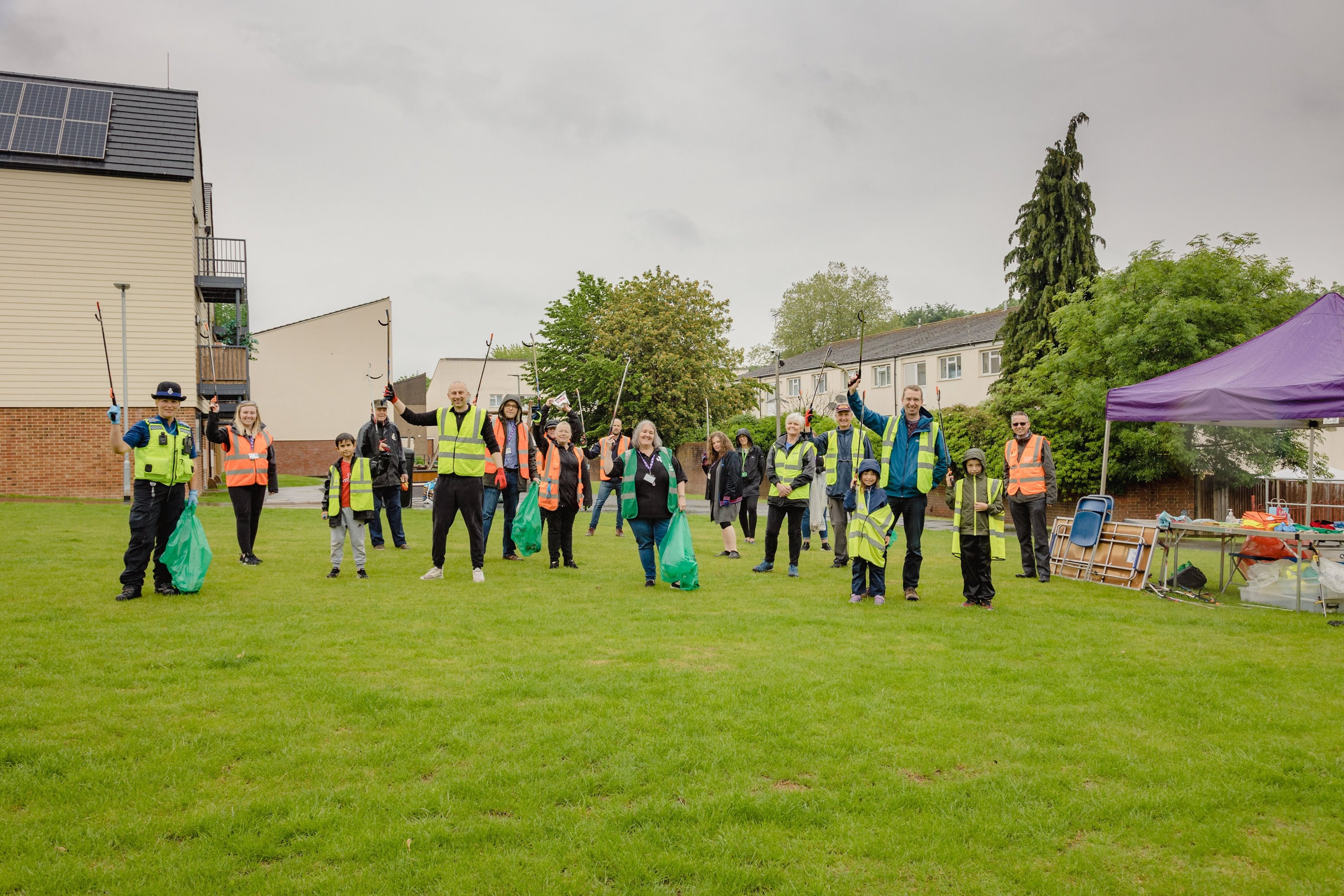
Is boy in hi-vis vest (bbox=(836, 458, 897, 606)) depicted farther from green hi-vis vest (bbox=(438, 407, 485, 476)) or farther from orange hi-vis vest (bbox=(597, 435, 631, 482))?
orange hi-vis vest (bbox=(597, 435, 631, 482))

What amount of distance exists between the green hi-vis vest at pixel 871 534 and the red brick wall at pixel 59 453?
2039cm

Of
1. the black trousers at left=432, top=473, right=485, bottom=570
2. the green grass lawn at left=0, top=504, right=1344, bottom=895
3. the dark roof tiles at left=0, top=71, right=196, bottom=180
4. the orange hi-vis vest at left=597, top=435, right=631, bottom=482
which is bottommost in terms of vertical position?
the green grass lawn at left=0, top=504, right=1344, bottom=895

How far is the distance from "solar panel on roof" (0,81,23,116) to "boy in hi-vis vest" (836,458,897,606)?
2653cm

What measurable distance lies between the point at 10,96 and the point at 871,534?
91.2 ft

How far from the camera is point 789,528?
1073 cm

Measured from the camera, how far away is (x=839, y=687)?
5414 mm

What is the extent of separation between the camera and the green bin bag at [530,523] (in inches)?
435

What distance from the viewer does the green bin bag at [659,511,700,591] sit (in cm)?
933

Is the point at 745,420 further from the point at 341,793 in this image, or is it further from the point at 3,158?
the point at 341,793

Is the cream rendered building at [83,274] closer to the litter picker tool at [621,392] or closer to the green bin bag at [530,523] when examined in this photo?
the litter picker tool at [621,392]

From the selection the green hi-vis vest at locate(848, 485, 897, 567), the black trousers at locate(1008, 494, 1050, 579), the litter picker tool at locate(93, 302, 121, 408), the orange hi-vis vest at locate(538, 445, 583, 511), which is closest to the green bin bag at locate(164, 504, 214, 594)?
the litter picker tool at locate(93, 302, 121, 408)

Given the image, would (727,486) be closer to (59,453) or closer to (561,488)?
(561,488)

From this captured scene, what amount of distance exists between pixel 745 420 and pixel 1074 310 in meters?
18.2

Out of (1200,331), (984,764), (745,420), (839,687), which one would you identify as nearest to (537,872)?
(984,764)
